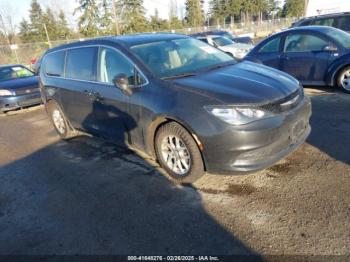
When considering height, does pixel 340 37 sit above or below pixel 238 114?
above

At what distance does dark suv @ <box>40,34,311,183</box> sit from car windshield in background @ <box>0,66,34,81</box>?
6.12m

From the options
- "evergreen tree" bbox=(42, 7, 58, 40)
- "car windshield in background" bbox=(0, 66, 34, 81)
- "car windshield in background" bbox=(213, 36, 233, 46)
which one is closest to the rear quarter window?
"car windshield in background" bbox=(213, 36, 233, 46)

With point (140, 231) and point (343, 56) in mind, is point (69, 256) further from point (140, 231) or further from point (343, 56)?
point (343, 56)

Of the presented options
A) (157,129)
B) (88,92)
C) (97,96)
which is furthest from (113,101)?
(157,129)

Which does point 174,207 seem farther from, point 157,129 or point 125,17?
point 125,17

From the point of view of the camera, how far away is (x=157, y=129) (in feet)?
12.7

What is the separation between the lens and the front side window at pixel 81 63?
471cm

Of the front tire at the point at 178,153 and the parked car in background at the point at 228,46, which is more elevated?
the front tire at the point at 178,153

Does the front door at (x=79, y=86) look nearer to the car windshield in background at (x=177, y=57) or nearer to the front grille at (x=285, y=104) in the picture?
the car windshield in background at (x=177, y=57)

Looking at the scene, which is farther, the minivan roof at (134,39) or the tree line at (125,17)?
the tree line at (125,17)

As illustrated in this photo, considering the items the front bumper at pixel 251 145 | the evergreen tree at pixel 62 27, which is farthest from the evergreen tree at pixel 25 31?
the front bumper at pixel 251 145

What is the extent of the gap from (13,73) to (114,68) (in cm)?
771

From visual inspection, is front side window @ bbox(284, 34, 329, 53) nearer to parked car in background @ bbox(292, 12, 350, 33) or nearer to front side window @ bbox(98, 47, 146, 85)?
parked car in background @ bbox(292, 12, 350, 33)

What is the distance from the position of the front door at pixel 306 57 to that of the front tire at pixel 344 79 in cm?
33
